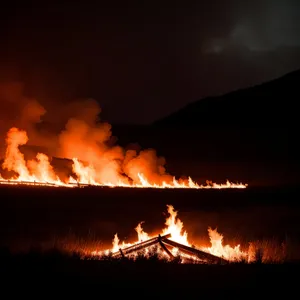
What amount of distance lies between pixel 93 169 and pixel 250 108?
73.9 ft

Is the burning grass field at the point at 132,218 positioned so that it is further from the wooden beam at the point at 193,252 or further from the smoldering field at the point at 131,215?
the wooden beam at the point at 193,252

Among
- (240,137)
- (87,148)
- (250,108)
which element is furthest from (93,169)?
(250,108)

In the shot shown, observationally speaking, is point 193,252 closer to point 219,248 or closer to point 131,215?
point 219,248

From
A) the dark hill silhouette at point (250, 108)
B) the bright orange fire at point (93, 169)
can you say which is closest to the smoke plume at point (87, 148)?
the bright orange fire at point (93, 169)

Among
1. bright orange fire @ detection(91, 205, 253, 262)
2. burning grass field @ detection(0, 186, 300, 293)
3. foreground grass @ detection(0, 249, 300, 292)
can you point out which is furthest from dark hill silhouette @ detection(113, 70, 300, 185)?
foreground grass @ detection(0, 249, 300, 292)

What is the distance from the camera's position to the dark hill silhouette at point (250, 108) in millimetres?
33906

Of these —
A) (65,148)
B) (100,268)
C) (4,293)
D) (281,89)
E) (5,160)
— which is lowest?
(4,293)

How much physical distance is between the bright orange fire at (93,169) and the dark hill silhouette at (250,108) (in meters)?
14.8

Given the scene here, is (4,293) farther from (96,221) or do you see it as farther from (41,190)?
(41,190)

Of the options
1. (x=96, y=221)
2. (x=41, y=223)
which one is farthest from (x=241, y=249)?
(x=41, y=223)

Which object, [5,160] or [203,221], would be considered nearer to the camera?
[203,221]

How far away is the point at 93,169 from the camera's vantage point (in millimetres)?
17156

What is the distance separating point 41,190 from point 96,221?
2.01 meters

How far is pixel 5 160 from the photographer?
615 inches
